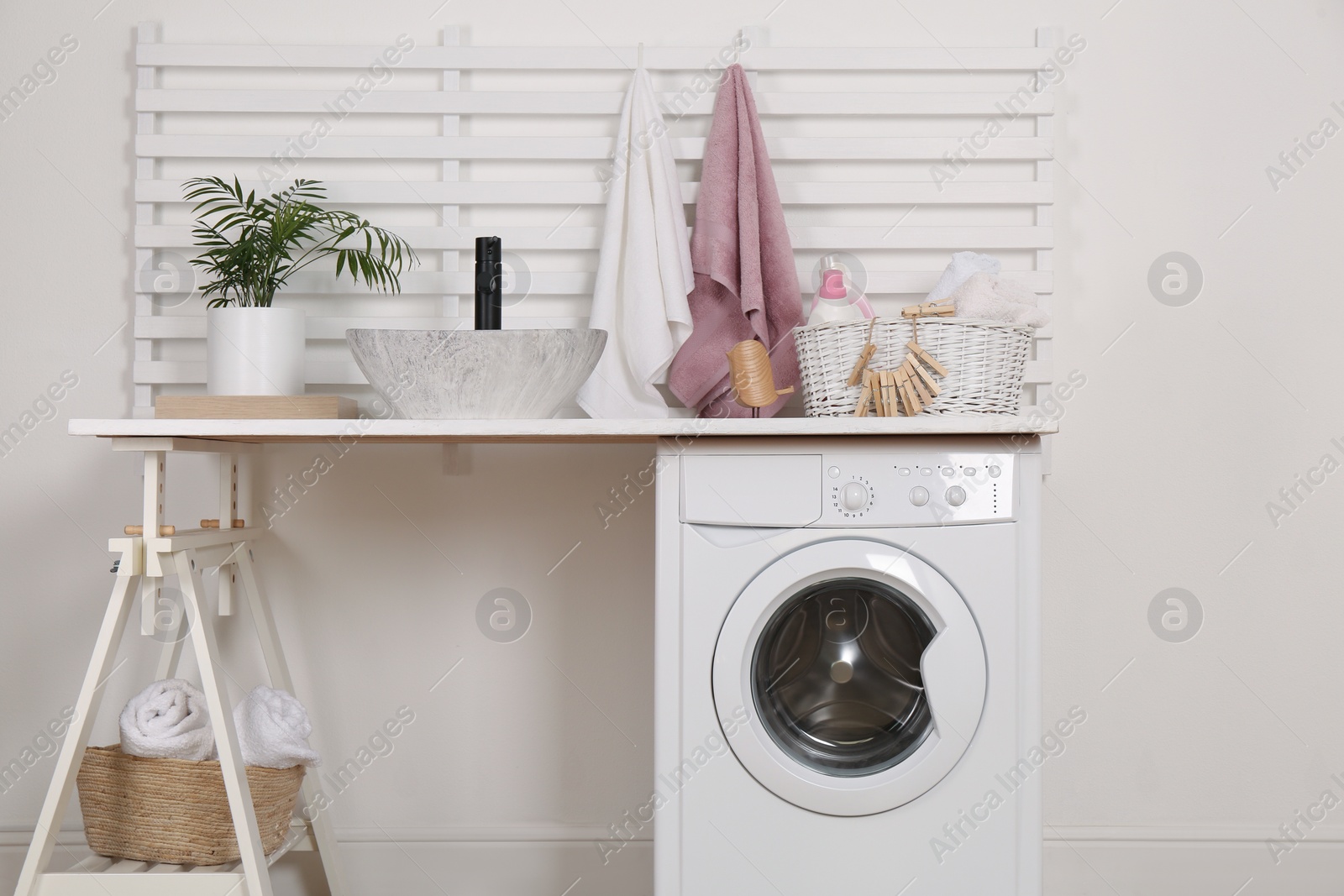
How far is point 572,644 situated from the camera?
1931mm

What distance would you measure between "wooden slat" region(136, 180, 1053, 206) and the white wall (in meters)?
0.14

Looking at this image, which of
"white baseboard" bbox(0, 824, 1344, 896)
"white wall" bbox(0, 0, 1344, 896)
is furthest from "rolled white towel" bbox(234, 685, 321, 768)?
"white baseboard" bbox(0, 824, 1344, 896)

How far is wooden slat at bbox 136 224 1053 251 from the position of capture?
189 cm

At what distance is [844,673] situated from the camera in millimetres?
1485

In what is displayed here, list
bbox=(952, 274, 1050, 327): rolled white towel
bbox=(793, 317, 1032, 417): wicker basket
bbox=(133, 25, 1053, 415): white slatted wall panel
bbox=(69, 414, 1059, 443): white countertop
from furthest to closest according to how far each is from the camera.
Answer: bbox=(133, 25, 1053, 415): white slatted wall panel < bbox=(952, 274, 1050, 327): rolled white towel < bbox=(793, 317, 1032, 417): wicker basket < bbox=(69, 414, 1059, 443): white countertop

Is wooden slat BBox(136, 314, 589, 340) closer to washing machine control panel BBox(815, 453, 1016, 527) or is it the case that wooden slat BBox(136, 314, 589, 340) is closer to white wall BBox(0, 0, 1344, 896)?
white wall BBox(0, 0, 1344, 896)

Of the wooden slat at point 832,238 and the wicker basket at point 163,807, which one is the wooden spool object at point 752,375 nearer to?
the wooden slat at point 832,238

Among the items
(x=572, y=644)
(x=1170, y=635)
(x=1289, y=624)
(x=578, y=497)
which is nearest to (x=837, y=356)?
(x=578, y=497)

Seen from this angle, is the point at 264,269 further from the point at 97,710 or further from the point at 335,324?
the point at 97,710

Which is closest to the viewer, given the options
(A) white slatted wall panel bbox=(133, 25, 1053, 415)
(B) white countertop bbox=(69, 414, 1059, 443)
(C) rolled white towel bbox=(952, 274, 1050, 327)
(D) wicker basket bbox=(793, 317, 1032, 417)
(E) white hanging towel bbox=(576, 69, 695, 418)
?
(B) white countertop bbox=(69, 414, 1059, 443)

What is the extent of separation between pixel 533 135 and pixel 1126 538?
1.53 m

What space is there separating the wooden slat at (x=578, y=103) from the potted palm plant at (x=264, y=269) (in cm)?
18

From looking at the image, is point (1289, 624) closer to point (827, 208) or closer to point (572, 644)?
point (827, 208)

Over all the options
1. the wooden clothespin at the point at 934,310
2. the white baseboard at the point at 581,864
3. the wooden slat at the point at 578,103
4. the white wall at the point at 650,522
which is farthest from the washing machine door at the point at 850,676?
the wooden slat at the point at 578,103
